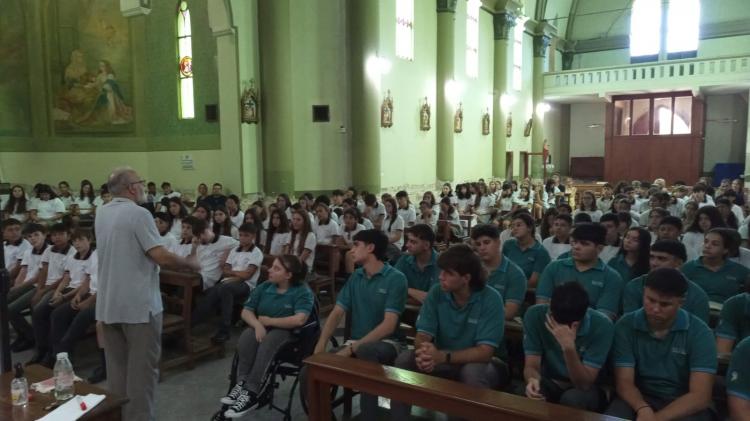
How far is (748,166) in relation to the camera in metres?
18.8

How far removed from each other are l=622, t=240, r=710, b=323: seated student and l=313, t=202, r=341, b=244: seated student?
450 cm

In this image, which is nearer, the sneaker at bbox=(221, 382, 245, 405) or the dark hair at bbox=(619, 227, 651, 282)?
the sneaker at bbox=(221, 382, 245, 405)

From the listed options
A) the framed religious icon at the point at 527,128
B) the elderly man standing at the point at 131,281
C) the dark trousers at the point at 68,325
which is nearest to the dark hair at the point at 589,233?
the elderly man standing at the point at 131,281

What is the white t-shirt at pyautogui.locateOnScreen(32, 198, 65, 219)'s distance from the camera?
11.5m

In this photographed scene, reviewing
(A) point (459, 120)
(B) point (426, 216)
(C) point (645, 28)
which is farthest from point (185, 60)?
(C) point (645, 28)

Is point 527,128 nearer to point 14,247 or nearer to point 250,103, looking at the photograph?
point 250,103

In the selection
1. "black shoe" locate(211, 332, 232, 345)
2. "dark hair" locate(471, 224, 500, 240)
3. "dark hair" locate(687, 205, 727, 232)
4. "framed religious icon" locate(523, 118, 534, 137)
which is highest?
"framed religious icon" locate(523, 118, 534, 137)

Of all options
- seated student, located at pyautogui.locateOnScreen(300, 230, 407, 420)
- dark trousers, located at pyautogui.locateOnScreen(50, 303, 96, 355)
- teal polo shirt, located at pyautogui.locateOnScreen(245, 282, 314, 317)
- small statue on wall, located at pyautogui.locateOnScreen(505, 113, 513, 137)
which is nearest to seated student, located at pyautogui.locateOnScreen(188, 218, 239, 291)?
dark trousers, located at pyautogui.locateOnScreen(50, 303, 96, 355)

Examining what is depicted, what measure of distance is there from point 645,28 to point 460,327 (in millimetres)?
23112

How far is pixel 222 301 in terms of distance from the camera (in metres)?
5.71

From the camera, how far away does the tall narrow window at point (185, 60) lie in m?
13.6

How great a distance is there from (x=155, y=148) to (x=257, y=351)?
11.4 m

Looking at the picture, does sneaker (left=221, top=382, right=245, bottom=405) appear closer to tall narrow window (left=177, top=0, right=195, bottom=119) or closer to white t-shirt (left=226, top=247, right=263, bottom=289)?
white t-shirt (left=226, top=247, right=263, bottom=289)

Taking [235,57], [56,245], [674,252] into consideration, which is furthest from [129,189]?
[235,57]
